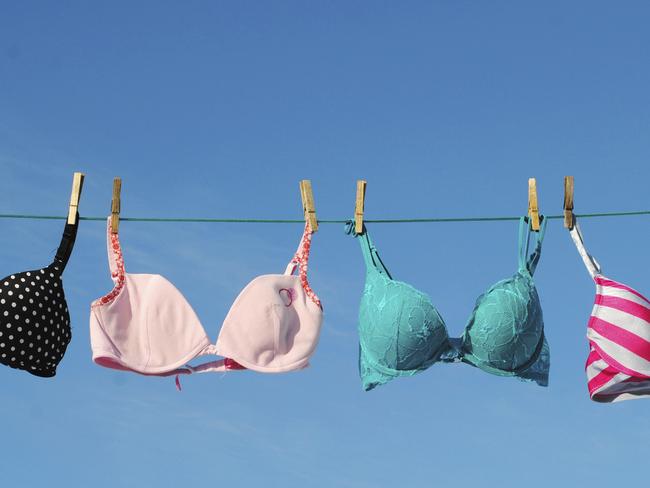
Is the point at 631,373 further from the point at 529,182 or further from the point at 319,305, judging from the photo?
the point at 319,305

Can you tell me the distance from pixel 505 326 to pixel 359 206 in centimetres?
102

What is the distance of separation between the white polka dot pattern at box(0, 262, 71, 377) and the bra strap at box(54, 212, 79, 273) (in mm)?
20

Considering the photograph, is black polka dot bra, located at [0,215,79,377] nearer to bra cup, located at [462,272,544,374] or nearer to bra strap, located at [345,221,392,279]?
bra strap, located at [345,221,392,279]

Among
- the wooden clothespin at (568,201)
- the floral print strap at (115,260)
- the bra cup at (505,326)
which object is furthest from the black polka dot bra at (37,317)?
the wooden clothespin at (568,201)

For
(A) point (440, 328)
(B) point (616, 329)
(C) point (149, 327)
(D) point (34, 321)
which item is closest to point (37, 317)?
(D) point (34, 321)

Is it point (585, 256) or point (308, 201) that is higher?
point (308, 201)

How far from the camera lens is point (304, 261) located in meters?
Result: 6.89

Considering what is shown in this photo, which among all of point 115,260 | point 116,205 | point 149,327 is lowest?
point 149,327

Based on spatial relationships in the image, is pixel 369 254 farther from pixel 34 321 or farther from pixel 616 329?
pixel 34 321

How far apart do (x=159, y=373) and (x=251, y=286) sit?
2.26 ft

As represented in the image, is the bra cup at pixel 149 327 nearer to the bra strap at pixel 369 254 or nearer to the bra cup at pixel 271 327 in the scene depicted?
the bra cup at pixel 271 327

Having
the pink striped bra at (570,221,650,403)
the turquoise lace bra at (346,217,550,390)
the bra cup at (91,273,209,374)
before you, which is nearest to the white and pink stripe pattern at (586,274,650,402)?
the pink striped bra at (570,221,650,403)

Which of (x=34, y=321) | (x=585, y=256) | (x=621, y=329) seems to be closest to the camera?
(x=34, y=321)

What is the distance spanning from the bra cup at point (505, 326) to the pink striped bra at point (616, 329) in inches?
13.8
